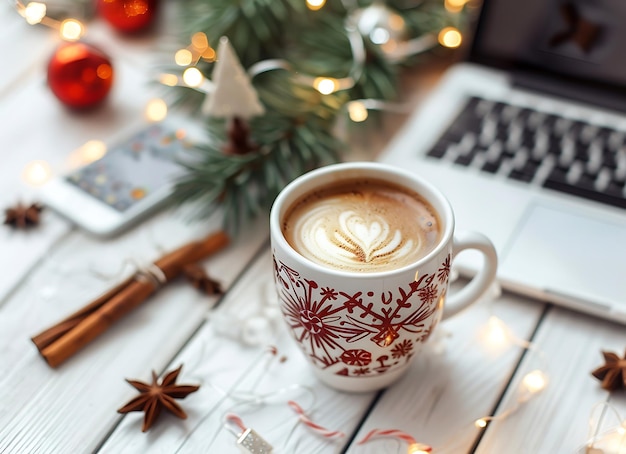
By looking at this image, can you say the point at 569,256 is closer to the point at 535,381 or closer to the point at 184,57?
the point at 535,381

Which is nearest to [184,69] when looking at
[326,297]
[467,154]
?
[467,154]

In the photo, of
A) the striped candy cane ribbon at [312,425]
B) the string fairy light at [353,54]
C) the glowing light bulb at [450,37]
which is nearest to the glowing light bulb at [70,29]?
the string fairy light at [353,54]

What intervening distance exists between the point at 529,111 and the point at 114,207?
47cm

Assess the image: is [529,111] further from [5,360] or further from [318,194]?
[5,360]

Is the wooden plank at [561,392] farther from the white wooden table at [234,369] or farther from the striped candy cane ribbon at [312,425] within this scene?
the striped candy cane ribbon at [312,425]

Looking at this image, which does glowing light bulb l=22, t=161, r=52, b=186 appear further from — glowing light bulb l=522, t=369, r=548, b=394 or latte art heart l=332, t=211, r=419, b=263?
glowing light bulb l=522, t=369, r=548, b=394

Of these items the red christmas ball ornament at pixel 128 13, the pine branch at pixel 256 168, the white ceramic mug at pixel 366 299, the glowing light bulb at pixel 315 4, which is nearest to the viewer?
the white ceramic mug at pixel 366 299

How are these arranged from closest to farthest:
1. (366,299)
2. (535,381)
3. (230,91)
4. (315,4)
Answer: (366,299) < (535,381) < (230,91) < (315,4)

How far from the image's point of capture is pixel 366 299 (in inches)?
19.5

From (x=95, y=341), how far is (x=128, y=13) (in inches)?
21.0

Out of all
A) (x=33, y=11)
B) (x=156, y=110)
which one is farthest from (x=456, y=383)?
(x=33, y=11)

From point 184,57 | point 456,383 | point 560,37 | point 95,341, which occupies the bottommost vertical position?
point 95,341

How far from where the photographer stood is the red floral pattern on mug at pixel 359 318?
501mm

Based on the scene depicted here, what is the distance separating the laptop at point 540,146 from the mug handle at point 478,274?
3.0 inches
